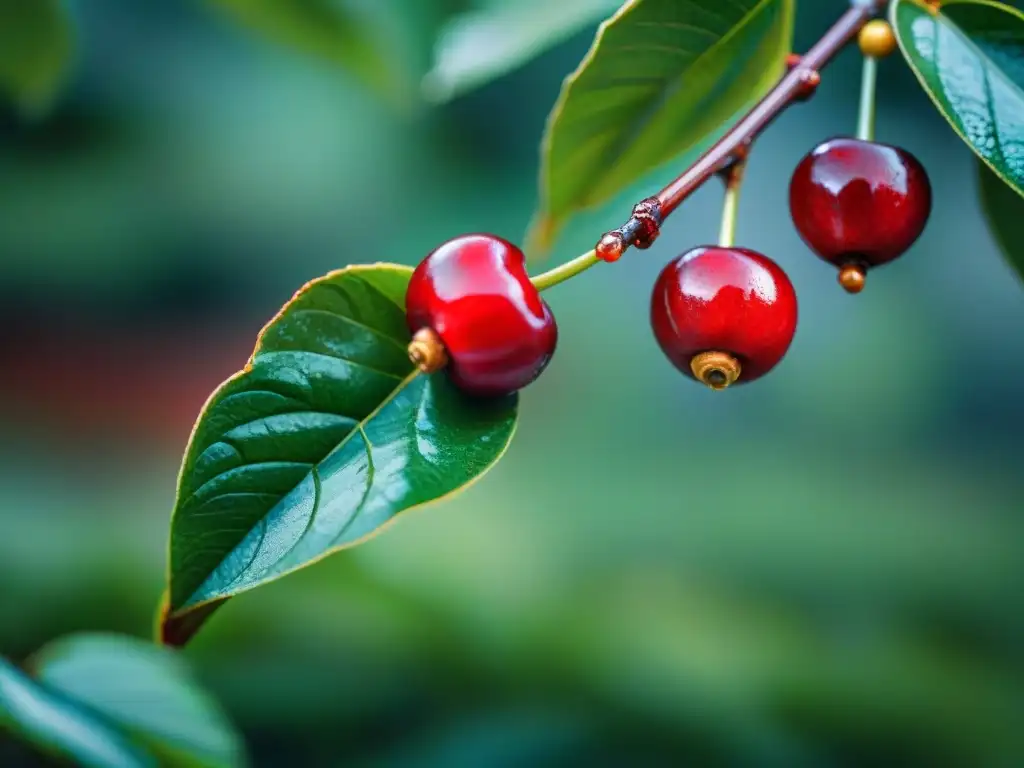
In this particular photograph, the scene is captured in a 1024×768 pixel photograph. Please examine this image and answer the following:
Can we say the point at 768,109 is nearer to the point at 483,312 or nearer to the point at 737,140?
the point at 737,140

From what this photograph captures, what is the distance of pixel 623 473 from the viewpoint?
2.19 metres

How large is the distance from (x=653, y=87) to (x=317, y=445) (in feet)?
0.95

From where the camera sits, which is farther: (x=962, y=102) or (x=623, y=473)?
(x=623, y=473)

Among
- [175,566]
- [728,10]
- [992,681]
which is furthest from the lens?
[992,681]

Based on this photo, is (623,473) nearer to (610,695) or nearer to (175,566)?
(610,695)

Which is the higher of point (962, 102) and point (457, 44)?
point (457, 44)

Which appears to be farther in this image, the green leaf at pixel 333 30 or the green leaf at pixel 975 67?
the green leaf at pixel 333 30

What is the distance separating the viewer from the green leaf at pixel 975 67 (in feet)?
1.62

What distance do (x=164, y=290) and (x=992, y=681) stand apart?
201 centimetres

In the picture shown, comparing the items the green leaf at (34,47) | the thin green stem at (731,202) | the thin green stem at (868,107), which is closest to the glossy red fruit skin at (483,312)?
the thin green stem at (731,202)

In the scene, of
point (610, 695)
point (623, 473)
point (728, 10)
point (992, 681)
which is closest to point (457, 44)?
point (728, 10)

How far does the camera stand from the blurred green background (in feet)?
5.60

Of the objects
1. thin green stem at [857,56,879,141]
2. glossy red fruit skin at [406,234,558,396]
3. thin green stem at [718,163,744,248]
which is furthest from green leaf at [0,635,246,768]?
thin green stem at [857,56,879,141]

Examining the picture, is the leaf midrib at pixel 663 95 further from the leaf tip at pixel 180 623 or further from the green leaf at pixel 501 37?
the leaf tip at pixel 180 623
